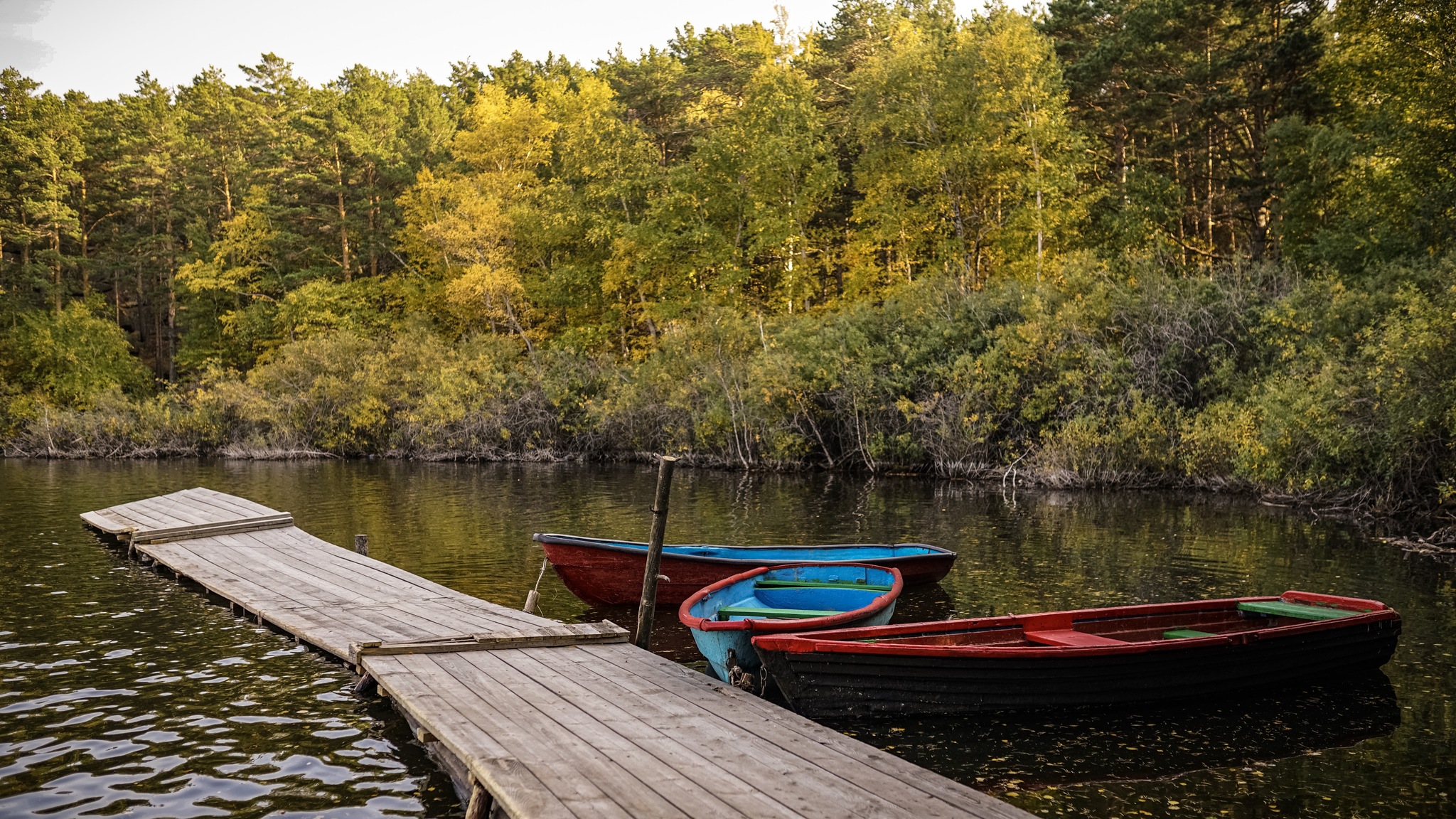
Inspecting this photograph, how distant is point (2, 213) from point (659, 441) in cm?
4301

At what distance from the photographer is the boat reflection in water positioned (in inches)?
311

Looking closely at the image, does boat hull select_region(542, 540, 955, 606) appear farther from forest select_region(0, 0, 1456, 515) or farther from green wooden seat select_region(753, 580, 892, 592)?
forest select_region(0, 0, 1456, 515)

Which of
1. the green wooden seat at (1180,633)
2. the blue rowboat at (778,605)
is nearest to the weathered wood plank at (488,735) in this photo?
the blue rowboat at (778,605)

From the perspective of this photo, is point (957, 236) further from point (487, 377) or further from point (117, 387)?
point (117, 387)

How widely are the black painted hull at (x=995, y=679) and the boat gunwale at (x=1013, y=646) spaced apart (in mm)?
39

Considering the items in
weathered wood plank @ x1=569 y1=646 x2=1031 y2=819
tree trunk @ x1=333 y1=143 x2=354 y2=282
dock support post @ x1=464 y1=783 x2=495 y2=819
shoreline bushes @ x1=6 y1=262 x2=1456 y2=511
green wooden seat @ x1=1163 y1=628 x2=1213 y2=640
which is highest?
tree trunk @ x1=333 y1=143 x2=354 y2=282

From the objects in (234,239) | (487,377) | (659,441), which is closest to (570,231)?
(487,377)

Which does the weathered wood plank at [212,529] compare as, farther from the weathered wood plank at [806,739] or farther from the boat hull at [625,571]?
the weathered wood plank at [806,739]

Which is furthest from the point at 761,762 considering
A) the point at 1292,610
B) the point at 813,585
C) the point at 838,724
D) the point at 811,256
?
the point at 811,256

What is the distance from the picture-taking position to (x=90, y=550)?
60.0 ft

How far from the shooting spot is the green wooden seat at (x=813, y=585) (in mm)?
12047

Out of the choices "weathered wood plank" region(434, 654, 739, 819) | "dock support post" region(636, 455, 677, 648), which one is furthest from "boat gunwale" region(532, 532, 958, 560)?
"weathered wood plank" region(434, 654, 739, 819)

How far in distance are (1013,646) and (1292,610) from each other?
3723mm

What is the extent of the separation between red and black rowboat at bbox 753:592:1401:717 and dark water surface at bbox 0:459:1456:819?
8.5 inches
